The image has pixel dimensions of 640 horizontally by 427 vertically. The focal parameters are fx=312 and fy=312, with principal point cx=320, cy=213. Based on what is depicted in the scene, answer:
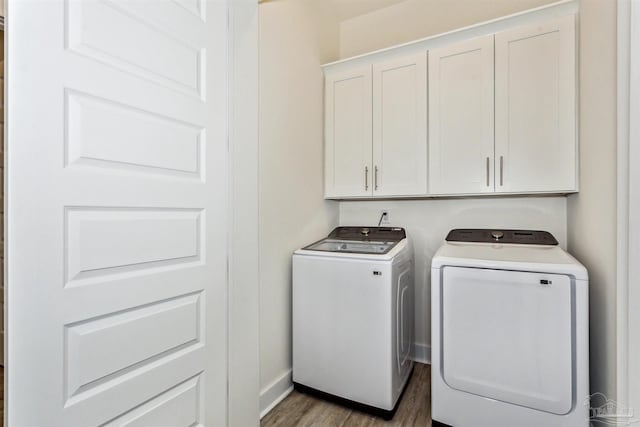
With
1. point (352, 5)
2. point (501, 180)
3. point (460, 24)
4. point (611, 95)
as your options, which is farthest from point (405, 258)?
point (352, 5)

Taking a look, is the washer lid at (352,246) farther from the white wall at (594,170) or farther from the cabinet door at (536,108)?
the cabinet door at (536,108)

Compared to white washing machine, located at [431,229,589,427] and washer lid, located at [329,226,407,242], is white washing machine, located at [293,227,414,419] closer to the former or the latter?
washer lid, located at [329,226,407,242]

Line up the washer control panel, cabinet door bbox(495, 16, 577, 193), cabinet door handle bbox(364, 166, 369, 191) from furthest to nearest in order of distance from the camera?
cabinet door handle bbox(364, 166, 369, 191) < the washer control panel < cabinet door bbox(495, 16, 577, 193)

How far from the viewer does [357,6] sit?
2611mm

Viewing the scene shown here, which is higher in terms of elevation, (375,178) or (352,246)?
(375,178)

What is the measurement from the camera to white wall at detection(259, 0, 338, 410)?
6.17ft

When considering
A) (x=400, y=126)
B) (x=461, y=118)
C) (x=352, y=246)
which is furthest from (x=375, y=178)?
(x=461, y=118)

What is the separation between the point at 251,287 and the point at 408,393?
1310mm

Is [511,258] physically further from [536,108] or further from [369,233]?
[369,233]

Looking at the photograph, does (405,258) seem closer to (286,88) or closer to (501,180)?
(501,180)

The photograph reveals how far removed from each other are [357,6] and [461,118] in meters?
1.39

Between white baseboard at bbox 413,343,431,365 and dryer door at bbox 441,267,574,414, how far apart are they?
840 millimetres

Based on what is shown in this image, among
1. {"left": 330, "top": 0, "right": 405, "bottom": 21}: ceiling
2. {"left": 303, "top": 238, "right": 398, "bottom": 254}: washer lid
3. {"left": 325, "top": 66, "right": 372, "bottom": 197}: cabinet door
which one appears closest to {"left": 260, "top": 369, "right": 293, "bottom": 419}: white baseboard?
{"left": 303, "top": 238, "right": 398, "bottom": 254}: washer lid

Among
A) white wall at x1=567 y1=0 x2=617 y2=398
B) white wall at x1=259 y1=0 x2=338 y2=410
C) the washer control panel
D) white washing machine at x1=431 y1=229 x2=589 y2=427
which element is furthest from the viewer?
the washer control panel
